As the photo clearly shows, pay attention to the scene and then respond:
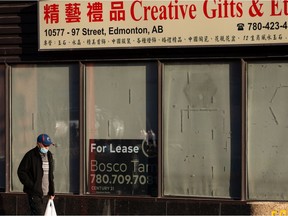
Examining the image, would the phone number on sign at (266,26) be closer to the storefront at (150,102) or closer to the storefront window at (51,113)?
the storefront at (150,102)

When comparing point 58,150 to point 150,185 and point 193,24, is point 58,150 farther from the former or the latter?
point 193,24

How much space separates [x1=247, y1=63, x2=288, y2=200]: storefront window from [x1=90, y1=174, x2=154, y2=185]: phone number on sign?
1.82 m

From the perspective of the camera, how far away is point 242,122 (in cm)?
1116

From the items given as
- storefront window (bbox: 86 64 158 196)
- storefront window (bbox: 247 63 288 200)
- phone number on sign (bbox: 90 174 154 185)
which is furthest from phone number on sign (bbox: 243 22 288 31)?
phone number on sign (bbox: 90 174 154 185)

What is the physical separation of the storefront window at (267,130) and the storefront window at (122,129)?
5.46ft

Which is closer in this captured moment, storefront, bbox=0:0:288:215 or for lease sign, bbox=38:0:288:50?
for lease sign, bbox=38:0:288:50

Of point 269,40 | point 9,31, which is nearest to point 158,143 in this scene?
point 269,40

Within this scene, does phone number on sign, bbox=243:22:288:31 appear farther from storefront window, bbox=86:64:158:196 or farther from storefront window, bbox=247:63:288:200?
storefront window, bbox=86:64:158:196

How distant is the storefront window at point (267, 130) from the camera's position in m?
11.1

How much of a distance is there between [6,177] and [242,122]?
14.6 ft

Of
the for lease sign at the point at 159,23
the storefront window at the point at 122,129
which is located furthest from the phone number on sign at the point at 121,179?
the for lease sign at the point at 159,23

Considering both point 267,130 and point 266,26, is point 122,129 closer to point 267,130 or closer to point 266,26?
point 267,130

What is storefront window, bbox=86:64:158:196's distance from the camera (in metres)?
11.7

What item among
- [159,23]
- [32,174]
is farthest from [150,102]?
[32,174]
